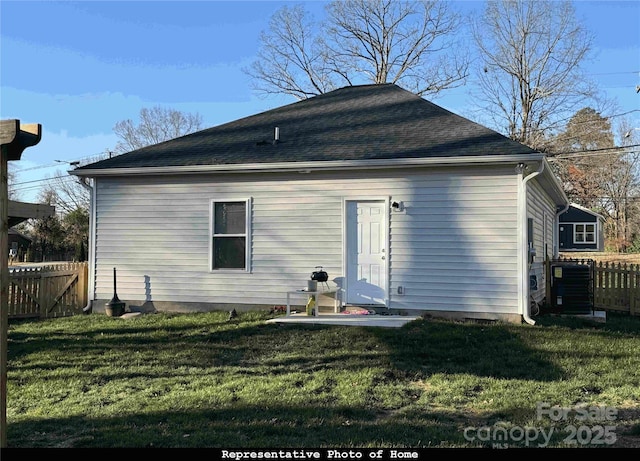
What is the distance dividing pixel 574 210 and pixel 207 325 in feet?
118

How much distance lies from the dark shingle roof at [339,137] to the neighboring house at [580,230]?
30.3 metres

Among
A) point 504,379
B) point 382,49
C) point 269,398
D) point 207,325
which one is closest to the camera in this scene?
point 269,398

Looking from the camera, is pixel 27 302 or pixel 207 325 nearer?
pixel 207 325

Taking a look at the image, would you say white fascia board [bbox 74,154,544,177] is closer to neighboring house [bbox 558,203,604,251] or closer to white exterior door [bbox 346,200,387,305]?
white exterior door [bbox 346,200,387,305]

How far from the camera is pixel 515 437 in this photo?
411cm

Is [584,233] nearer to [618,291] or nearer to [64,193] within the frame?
[618,291]

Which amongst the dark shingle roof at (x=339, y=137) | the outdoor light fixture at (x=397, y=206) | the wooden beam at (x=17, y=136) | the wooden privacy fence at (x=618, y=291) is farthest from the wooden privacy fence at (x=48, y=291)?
the wooden privacy fence at (x=618, y=291)

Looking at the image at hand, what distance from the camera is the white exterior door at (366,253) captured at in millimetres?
9680

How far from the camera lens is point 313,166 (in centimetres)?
972

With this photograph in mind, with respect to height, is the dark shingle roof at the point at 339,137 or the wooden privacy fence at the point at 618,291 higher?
the dark shingle roof at the point at 339,137

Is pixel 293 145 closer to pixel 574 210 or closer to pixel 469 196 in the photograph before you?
pixel 469 196

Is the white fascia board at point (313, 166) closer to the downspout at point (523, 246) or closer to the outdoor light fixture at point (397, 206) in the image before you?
the downspout at point (523, 246)

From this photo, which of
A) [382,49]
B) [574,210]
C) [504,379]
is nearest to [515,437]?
[504,379]

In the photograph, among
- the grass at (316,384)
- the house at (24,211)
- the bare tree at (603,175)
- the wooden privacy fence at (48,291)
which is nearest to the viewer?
the house at (24,211)
